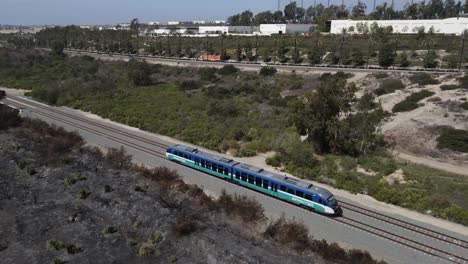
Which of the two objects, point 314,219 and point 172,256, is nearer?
point 172,256

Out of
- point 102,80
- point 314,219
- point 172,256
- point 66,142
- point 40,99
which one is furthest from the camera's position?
point 102,80

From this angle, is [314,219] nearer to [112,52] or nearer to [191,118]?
[191,118]

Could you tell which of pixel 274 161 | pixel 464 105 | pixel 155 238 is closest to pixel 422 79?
pixel 464 105

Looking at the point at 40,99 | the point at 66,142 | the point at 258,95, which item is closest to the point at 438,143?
the point at 258,95

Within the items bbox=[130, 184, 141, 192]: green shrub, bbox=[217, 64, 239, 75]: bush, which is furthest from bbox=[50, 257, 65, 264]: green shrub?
bbox=[217, 64, 239, 75]: bush

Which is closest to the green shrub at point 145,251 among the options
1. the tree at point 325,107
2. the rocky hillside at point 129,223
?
the rocky hillside at point 129,223

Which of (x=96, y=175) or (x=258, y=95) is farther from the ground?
(x=258, y=95)

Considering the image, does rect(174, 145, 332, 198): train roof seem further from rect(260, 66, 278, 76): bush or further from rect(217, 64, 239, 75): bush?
rect(217, 64, 239, 75): bush
